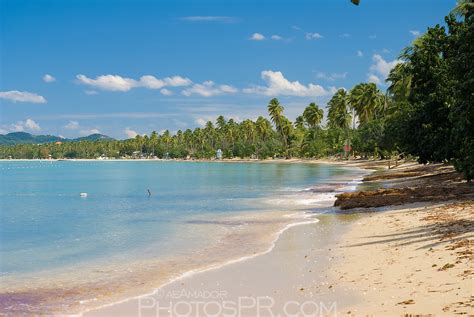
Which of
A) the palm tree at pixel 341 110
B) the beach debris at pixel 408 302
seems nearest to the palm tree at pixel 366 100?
the palm tree at pixel 341 110

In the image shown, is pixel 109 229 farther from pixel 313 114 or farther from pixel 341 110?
pixel 313 114

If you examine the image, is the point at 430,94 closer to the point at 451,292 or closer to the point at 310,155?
the point at 451,292

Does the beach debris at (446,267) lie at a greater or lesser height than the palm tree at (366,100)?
lesser

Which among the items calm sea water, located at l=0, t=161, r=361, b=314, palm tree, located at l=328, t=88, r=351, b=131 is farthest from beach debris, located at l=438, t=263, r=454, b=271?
palm tree, located at l=328, t=88, r=351, b=131

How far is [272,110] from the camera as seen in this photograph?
15088 cm

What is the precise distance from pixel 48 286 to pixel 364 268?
327 inches

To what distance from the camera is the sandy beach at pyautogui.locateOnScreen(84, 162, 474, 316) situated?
9.36 meters

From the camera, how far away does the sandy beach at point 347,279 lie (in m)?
9.36

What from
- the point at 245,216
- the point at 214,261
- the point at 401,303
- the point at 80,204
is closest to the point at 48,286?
the point at 214,261

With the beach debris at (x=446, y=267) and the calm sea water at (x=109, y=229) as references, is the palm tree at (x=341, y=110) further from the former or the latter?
the beach debris at (x=446, y=267)

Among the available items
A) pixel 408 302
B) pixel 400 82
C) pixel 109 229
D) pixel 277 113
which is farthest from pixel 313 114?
pixel 408 302

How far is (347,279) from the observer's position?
38.1 ft

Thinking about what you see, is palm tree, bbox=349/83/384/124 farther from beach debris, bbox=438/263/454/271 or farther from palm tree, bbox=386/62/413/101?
beach debris, bbox=438/263/454/271

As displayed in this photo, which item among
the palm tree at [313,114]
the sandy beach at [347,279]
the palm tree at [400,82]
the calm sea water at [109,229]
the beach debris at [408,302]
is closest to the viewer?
the beach debris at [408,302]
